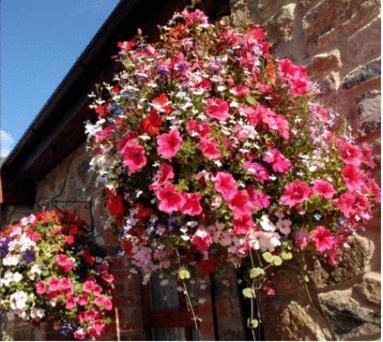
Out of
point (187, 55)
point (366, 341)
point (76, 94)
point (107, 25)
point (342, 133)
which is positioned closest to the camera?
point (366, 341)

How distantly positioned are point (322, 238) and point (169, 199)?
0.56 metres

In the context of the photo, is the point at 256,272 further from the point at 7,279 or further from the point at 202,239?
the point at 7,279

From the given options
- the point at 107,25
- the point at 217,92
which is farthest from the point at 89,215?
the point at 217,92

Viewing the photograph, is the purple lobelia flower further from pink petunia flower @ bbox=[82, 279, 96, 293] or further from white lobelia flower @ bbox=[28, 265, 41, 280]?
pink petunia flower @ bbox=[82, 279, 96, 293]

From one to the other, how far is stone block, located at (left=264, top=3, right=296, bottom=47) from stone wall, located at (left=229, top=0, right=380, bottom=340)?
2 centimetres

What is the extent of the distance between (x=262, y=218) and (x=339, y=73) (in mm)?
731

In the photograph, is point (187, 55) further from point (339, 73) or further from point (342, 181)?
point (342, 181)

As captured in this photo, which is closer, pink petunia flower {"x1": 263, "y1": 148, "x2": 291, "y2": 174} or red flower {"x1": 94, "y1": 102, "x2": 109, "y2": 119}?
pink petunia flower {"x1": 263, "y1": 148, "x2": 291, "y2": 174}

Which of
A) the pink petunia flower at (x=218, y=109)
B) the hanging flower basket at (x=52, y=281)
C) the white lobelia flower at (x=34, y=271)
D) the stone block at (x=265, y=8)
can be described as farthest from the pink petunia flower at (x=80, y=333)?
the stone block at (x=265, y=8)

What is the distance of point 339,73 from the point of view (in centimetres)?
213

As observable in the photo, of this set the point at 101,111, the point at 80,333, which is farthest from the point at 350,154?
the point at 80,333

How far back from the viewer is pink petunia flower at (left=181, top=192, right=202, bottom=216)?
70.4 inches

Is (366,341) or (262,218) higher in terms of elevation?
(262,218)

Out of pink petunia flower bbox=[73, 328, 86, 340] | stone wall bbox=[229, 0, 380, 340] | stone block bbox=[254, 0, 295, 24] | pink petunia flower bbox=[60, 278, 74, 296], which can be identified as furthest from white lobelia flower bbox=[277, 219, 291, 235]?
pink petunia flower bbox=[73, 328, 86, 340]
